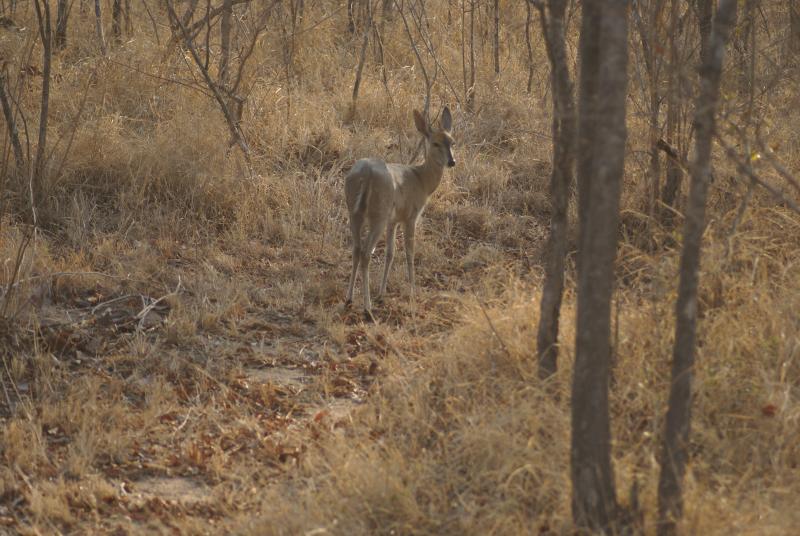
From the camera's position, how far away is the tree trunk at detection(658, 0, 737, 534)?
3.74 metres

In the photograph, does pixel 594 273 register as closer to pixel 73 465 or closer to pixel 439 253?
pixel 73 465

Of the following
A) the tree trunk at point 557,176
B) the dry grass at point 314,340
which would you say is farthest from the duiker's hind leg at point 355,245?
the tree trunk at point 557,176

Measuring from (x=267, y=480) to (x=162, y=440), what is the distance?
2.56 ft

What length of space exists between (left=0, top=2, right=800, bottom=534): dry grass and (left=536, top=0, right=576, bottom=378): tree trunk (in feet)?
0.65

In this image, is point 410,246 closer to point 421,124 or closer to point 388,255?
point 388,255

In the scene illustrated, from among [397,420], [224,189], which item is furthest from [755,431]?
[224,189]

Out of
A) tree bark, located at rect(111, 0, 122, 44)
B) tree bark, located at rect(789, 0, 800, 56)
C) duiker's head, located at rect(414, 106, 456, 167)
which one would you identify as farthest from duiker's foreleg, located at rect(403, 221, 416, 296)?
tree bark, located at rect(111, 0, 122, 44)

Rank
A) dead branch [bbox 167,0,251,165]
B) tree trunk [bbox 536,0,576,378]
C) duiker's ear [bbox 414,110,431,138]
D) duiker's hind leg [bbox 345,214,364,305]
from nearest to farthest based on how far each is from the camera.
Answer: tree trunk [bbox 536,0,576,378] → duiker's hind leg [bbox 345,214,364,305] → duiker's ear [bbox 414,110,431,138] → dead branch [bbox 167,0,251,165]

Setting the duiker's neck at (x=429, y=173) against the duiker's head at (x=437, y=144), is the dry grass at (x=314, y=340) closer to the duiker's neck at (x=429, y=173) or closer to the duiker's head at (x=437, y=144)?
the duiker's neck at (x=429, y=173)

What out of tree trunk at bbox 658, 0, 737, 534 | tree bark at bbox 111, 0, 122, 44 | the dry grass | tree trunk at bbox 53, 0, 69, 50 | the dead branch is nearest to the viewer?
tree trunk at bbox 658, 0, 737, 534

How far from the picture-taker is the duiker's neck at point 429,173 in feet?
26.3

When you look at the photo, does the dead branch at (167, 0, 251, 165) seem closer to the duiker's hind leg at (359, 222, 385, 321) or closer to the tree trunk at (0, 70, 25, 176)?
the tree trunk at (0, 70, 25, 176)

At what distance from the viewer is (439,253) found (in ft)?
27.9

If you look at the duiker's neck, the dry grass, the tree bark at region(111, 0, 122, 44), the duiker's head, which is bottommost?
the dry grass
